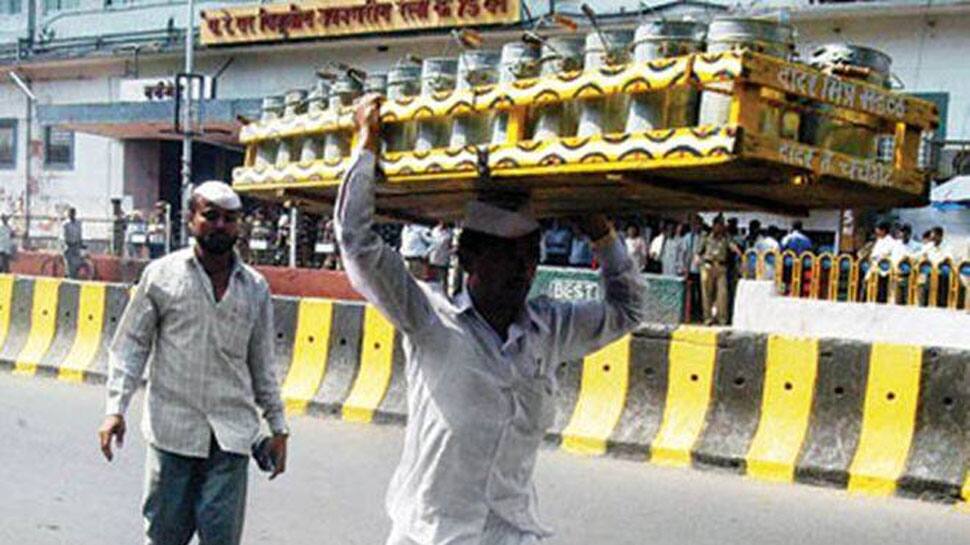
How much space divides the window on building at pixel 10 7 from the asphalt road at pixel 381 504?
95.5ft

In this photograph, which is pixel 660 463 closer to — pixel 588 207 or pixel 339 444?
pixel 339 444

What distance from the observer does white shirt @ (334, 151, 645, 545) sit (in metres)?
3.07

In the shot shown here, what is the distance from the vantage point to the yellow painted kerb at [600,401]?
325 inches

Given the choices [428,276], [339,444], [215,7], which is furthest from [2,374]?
[215,7]

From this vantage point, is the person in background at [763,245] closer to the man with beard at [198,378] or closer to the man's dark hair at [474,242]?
the man with beard at [198,378]

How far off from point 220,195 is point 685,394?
433cm

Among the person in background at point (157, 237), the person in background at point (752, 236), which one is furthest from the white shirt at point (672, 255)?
the person in background at point (157, 237)

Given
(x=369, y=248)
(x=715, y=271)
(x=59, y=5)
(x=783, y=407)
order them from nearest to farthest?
(x=369, y=248) < (x=783, y=407) < (x=715, y=271) < (x=59, y=5)

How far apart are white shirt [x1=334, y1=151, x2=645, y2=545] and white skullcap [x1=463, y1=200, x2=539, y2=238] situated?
0.19 m

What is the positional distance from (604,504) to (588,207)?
346 centimetres

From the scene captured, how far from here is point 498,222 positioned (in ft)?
10.4

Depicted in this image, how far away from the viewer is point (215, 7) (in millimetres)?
30125

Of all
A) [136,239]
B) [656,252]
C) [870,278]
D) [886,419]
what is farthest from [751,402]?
[136,239]

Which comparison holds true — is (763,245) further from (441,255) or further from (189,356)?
(189,356)
